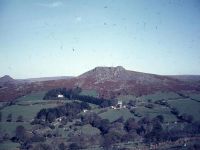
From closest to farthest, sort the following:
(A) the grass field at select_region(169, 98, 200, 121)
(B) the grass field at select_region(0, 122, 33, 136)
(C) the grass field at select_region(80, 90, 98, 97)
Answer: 1. (B) the grass field at select_region(0, 122, 33, 136)
2. (A) the grass field at select_region(169, 98, 200, 121)
3. (C) the grass field at select_region(80, 90, 98, 97)

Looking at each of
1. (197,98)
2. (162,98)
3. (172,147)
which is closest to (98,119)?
(172,147)

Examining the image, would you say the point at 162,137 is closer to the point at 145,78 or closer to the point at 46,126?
the point at 46,126

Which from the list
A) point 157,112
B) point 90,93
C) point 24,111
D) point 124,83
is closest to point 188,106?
point 157,112

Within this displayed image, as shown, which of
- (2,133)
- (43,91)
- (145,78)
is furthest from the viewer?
(145,78)

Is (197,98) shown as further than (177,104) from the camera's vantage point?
Yes

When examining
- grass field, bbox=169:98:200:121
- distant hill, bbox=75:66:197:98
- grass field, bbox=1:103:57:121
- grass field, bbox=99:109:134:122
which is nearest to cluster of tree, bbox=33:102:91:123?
grass field, bbox=1:103:57:121

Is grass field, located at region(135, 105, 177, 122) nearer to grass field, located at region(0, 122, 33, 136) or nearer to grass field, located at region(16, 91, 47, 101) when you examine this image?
grass field, located at region(0, 122, 33, 136)

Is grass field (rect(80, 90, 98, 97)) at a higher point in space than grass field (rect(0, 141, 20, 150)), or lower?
higher
